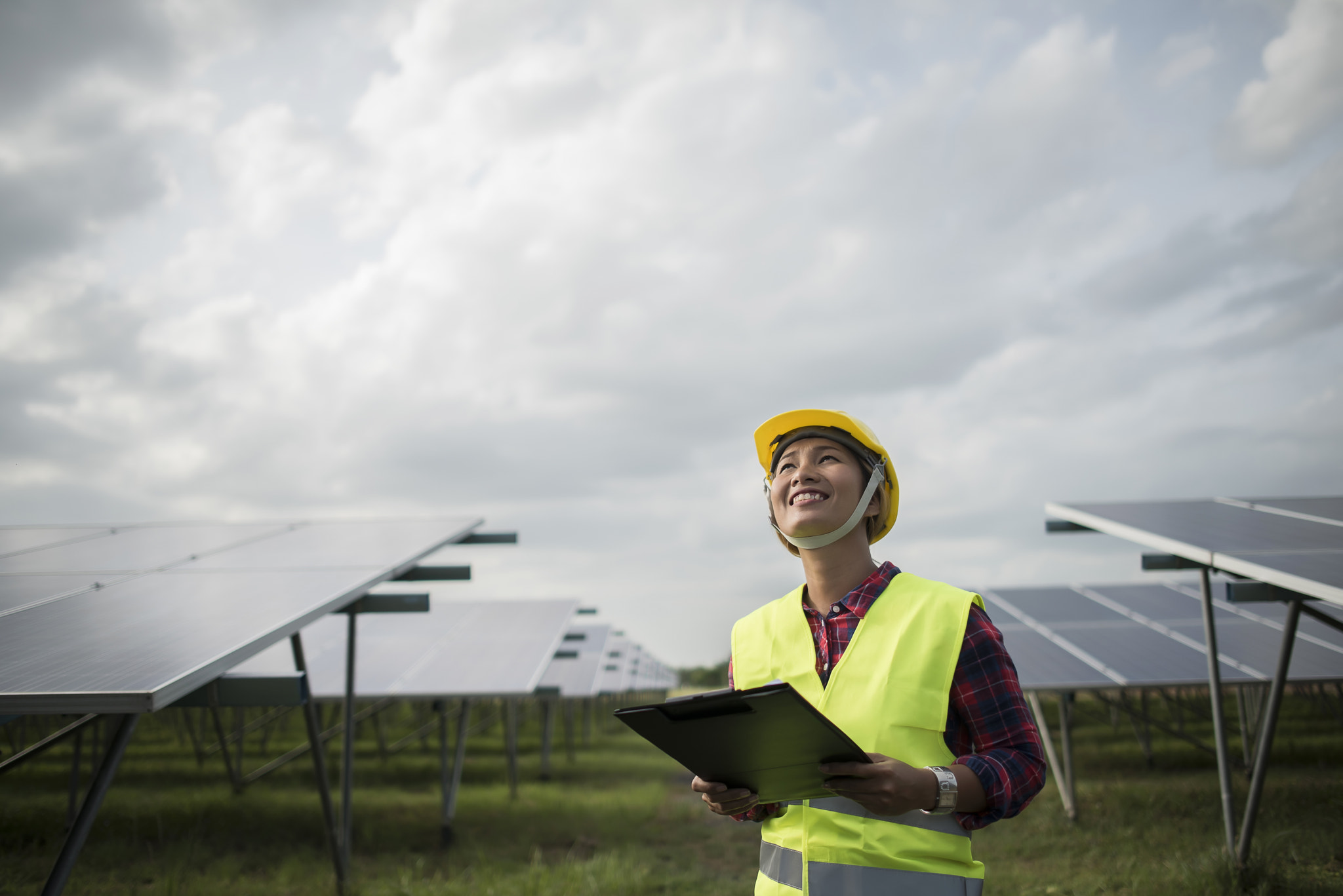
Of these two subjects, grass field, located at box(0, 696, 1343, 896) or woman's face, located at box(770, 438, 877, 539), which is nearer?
woman's face, located at box(770, 438, 877, 539)

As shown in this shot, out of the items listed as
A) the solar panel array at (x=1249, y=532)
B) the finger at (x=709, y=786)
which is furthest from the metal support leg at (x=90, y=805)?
the solar panel array at (x=1249, y=532)

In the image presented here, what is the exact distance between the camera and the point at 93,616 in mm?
4211

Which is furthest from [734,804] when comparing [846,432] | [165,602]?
[165,602]

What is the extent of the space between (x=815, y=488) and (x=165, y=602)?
4060 millimetres

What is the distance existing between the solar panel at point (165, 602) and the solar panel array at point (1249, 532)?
16.9ft

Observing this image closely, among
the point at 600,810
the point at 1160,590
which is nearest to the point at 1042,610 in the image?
the point at 1160,590

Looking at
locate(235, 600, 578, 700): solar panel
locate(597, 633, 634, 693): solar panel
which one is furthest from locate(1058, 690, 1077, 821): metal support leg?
locate(597, 633, 634, 693): solar panel

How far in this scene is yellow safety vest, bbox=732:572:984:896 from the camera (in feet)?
6.63

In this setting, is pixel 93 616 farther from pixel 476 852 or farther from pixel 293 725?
pixel 293 725

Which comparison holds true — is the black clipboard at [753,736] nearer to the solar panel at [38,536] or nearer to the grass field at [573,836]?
the grass field at [573,836]

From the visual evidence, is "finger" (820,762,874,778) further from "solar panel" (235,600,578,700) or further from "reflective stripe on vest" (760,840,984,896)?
"solar panel" (235,600,578,700)

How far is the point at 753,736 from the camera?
1729 mm

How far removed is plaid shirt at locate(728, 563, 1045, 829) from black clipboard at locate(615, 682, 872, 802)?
420 mm

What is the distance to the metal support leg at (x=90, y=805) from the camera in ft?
10.2
